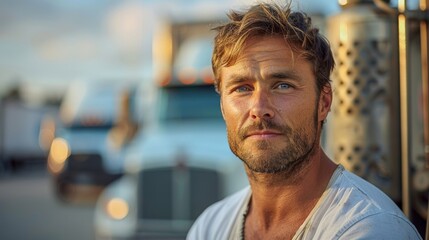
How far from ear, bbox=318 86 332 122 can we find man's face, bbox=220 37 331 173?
0.05m

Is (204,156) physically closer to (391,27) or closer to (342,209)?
(391,27)

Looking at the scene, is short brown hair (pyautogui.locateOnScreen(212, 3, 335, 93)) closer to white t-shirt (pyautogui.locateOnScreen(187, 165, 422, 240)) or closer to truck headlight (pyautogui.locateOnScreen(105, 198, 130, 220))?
white t-shirt (pyautogui.locateOnScreen(187, 165, 422, 240))

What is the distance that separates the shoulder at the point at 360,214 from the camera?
5.90ft

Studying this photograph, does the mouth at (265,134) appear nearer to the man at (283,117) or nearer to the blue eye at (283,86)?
the man at (283,117)

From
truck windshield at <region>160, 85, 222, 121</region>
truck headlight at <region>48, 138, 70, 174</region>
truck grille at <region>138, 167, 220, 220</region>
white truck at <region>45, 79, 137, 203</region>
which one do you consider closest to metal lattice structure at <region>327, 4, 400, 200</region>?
truck grille at <region>138, 167, 220, 220</region>

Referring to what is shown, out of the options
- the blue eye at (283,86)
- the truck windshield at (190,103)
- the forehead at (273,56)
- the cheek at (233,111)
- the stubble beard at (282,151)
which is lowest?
the stubble beard at (282,151)

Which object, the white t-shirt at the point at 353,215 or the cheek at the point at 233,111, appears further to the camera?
the cheek at the point at 233,111

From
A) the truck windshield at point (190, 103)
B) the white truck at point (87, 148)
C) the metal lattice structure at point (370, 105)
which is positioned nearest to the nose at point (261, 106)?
the metal lattice structure at point (370, 105)

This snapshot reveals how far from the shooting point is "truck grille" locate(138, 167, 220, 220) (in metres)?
7.16

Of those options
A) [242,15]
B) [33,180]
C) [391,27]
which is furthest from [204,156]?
[33,180]

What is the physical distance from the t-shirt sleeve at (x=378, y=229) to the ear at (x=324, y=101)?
0.44 meters

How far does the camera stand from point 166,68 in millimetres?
9188

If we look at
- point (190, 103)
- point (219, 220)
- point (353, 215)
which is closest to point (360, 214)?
point (353, 215)

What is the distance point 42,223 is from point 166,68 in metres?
4.80
